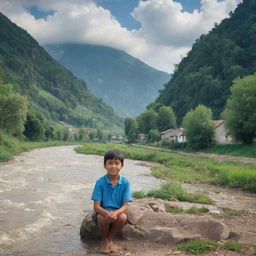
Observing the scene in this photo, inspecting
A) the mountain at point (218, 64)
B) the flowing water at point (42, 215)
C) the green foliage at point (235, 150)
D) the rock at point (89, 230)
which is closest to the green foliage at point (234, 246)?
the flowing water at point (42, 215)

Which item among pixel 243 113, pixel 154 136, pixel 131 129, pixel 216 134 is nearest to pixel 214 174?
pixel 243 113

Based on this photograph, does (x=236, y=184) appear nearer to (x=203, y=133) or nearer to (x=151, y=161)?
(x=151, y=161)

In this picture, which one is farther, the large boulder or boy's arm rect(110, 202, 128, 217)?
the large boulder

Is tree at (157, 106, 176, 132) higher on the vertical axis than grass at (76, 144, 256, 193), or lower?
higher

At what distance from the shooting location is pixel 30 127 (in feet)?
341

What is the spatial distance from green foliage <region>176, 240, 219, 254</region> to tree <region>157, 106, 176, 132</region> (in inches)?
4344

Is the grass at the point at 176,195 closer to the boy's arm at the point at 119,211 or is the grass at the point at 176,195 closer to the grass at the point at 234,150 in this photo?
the boy's arm at the point at 119,211

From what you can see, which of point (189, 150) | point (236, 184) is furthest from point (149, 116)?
point (236, 184)

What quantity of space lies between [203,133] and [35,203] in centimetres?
5556

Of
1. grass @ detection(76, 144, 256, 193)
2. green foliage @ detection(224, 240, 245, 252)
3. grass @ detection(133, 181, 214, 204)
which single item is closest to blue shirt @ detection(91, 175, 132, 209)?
green foliage @ detection(224, 240, 245, 252)

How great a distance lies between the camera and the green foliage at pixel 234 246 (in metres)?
8.79

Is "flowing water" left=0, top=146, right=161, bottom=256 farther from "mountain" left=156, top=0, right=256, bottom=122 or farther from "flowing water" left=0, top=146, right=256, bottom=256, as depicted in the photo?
"mountain" left=156, top=0, right=256, bottom=122

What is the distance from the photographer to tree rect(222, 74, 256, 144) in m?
55.3

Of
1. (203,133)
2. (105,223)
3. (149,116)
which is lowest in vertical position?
(105,223)
